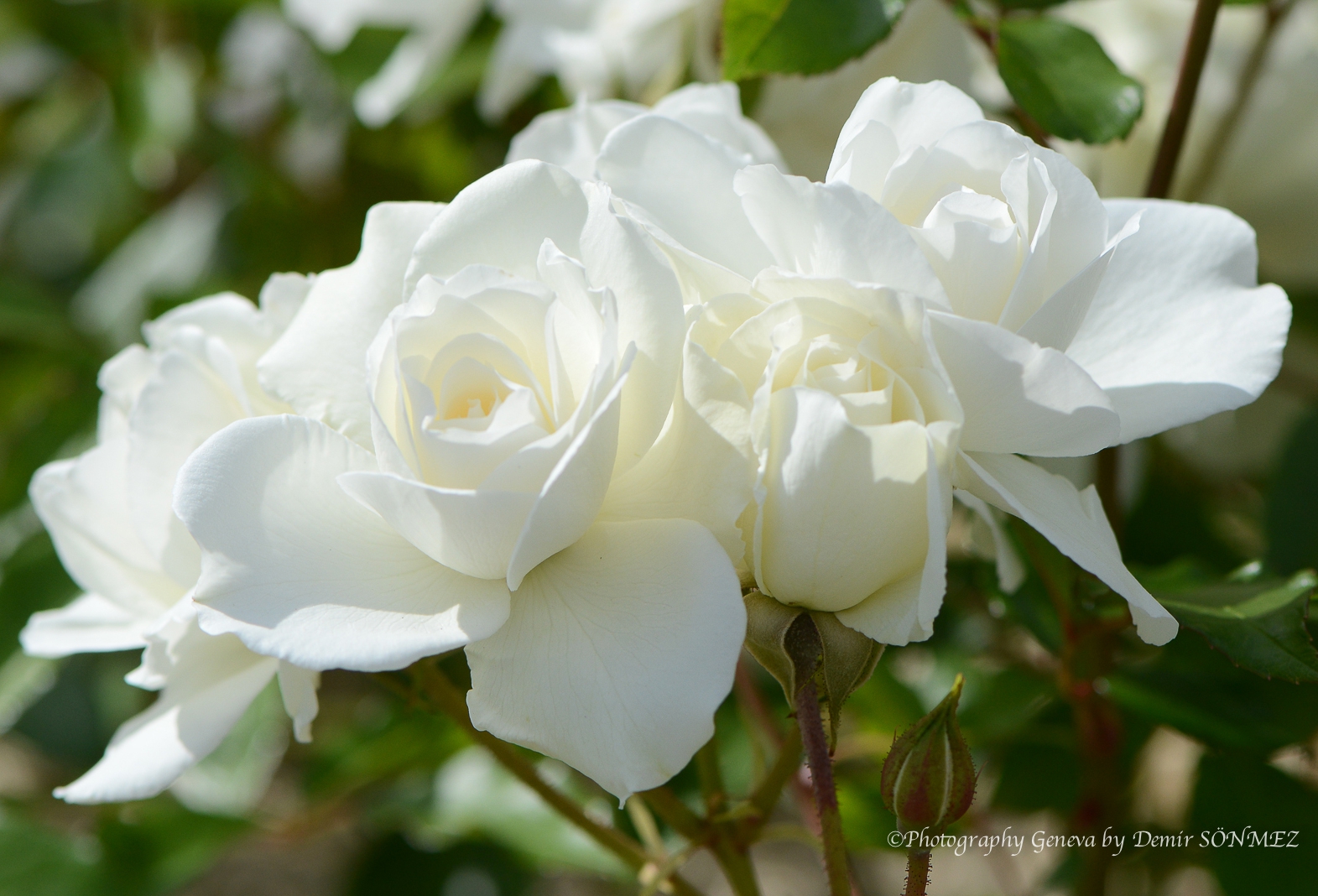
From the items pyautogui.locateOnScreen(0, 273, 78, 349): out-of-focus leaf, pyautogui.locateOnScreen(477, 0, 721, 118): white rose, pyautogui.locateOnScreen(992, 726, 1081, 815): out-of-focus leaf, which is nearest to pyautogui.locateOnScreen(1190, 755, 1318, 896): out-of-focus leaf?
pyautogui.locateOnScreen(992, 726, 1081, 815): out-of-focus leaf

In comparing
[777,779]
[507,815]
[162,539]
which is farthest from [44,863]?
[777,779]

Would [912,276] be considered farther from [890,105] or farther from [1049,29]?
[1049,29]

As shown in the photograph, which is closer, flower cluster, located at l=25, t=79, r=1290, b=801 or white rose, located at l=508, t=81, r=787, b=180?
flower cluster, located at l=25, t=79, r=1290, b=801

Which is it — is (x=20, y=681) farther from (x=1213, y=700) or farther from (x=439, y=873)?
(x=1213, y=700)

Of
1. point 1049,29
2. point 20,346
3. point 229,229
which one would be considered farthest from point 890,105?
point 229,229

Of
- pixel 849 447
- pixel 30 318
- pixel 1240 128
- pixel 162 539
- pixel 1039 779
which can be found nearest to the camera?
pixel 849 447

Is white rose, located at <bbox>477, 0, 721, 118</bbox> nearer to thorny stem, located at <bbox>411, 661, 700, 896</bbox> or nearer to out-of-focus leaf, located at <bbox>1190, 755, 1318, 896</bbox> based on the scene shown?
thorny stem, located at <bbox>411, 661, 700, 896</bbox>
